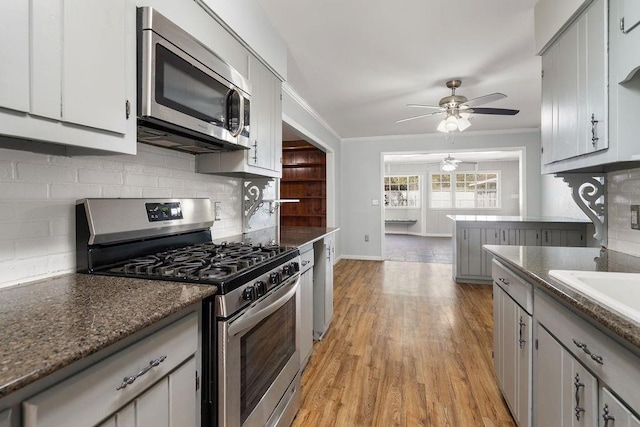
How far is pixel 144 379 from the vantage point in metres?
0.83

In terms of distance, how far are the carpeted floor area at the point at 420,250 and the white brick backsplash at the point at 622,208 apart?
4.24 m

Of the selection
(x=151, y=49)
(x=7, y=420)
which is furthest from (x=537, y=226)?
(x=7, y=420)

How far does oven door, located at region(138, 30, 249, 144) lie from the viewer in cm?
118

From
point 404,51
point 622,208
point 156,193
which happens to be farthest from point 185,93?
point 622,208

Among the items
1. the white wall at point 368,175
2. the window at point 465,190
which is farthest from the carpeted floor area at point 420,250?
the window at point 465,190

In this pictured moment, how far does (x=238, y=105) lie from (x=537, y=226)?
13.0ft

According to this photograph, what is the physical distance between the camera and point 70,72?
3.04 feet

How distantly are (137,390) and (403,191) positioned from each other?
1016 centimetres

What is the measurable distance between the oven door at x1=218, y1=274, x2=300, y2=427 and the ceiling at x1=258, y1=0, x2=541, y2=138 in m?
1.90

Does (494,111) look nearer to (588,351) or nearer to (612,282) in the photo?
(612,282)

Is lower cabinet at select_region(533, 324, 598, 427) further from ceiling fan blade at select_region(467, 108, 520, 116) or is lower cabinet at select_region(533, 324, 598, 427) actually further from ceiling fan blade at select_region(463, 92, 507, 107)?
ceiling fan blade at select_region(467, 108, 520, 116)

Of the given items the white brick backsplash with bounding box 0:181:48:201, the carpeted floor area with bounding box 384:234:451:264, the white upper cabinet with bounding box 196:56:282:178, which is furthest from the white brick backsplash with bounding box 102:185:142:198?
the carpeted floor area with bounding box 384:234:451:264

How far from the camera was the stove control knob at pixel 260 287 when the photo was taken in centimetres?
128

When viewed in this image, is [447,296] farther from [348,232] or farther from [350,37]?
[350,37]
